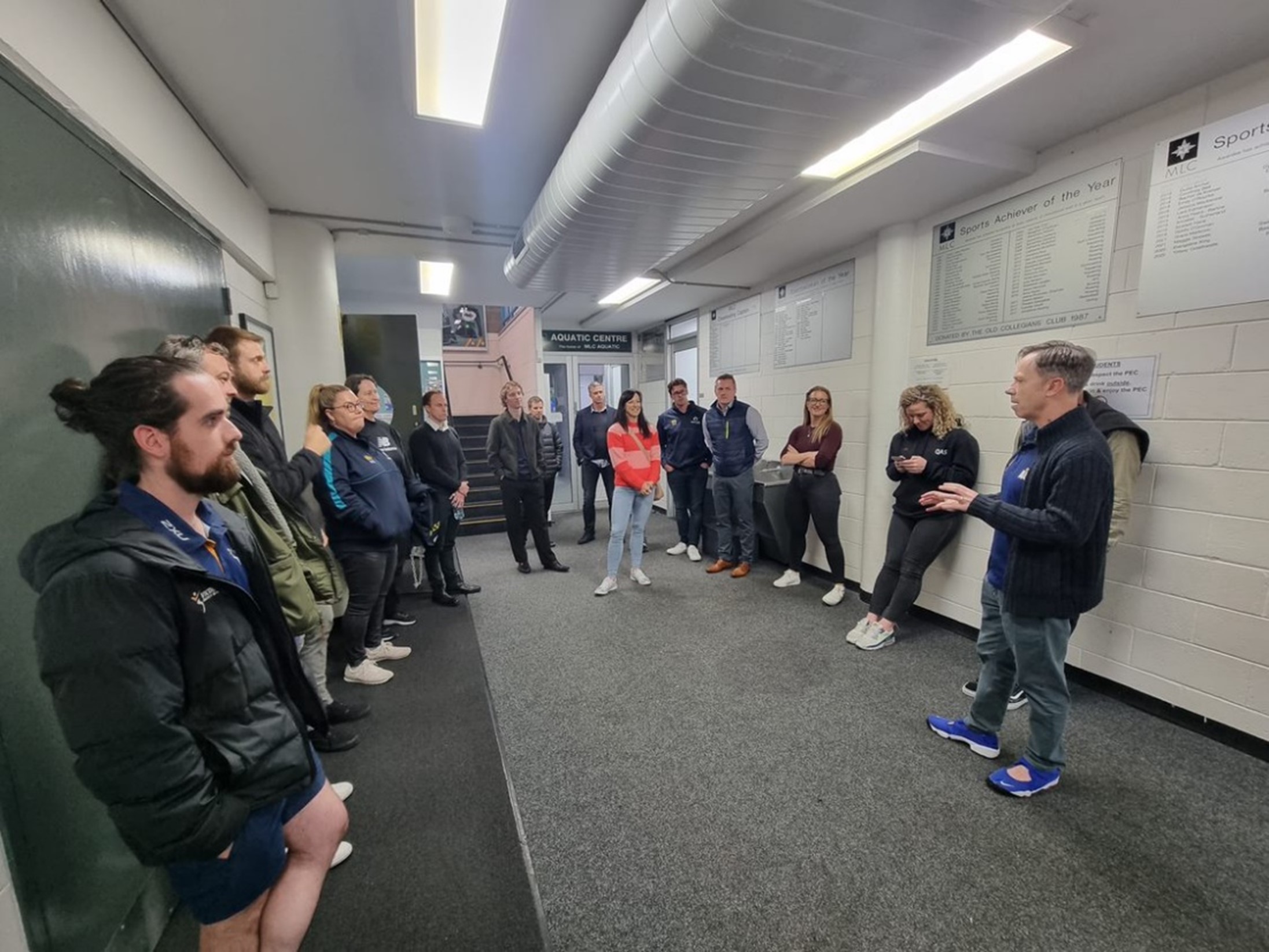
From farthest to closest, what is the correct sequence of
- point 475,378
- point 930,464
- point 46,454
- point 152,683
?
point 475,378
point 930,464
point 46,454
point 152,683

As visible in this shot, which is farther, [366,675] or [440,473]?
[440,473]

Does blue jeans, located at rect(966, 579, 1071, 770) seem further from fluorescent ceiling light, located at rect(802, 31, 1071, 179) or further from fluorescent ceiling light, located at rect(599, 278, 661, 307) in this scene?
fluorescent ceiling light, located at rect(599, 278, 661, 307)

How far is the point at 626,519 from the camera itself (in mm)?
3709

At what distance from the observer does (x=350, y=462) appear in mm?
2262

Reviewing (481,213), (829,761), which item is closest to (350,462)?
(481,213)

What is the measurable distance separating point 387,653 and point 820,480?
2996 mm

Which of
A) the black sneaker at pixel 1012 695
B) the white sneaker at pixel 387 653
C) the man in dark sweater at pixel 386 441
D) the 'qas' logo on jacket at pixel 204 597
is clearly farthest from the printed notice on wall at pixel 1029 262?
the white sneaker at pixel 387 653

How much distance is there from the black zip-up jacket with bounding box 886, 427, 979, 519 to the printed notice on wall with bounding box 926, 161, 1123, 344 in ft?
1.98

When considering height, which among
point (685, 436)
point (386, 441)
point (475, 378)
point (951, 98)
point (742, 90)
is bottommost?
point (685, 436)

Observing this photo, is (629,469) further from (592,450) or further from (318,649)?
(318,649)

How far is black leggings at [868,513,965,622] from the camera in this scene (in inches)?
109

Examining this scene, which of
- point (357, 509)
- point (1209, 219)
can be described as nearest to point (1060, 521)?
point (1209, 219)

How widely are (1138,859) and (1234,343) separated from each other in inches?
73.6

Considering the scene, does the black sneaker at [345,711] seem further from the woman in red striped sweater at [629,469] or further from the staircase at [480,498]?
the staircase at [480,498]
